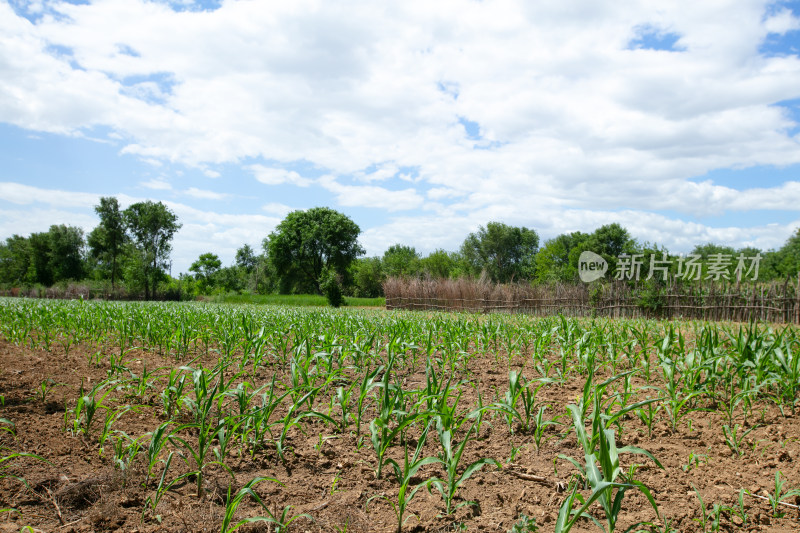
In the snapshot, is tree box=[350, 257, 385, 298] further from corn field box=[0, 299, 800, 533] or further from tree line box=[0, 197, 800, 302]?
corn field box=[0, 299, 800, 533]

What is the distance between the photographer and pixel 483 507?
1.99 metres

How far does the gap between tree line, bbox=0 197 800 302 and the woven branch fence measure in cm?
1683

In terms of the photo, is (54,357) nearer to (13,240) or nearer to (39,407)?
(39,407)

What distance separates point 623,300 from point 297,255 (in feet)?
123

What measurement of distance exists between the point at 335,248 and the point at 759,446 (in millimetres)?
46452

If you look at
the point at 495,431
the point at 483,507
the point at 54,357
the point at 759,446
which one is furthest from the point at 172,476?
the point at 54,357

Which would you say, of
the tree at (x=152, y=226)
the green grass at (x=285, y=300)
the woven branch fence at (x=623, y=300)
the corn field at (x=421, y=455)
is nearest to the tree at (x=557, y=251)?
the green grass at (x=285, y=300)

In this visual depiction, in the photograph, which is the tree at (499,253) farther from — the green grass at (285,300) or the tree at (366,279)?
the green grass at (285,300)

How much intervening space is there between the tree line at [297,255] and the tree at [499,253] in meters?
0.13

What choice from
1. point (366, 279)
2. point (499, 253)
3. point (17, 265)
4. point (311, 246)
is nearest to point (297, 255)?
point (311, 246)

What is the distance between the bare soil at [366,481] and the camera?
6.17 ft

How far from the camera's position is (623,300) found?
17625mm

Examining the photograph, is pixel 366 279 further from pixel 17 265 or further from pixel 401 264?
pixel 17 265

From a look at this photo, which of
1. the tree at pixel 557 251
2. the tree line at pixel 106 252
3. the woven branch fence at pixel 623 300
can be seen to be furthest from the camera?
the tree at pixel 557 251
